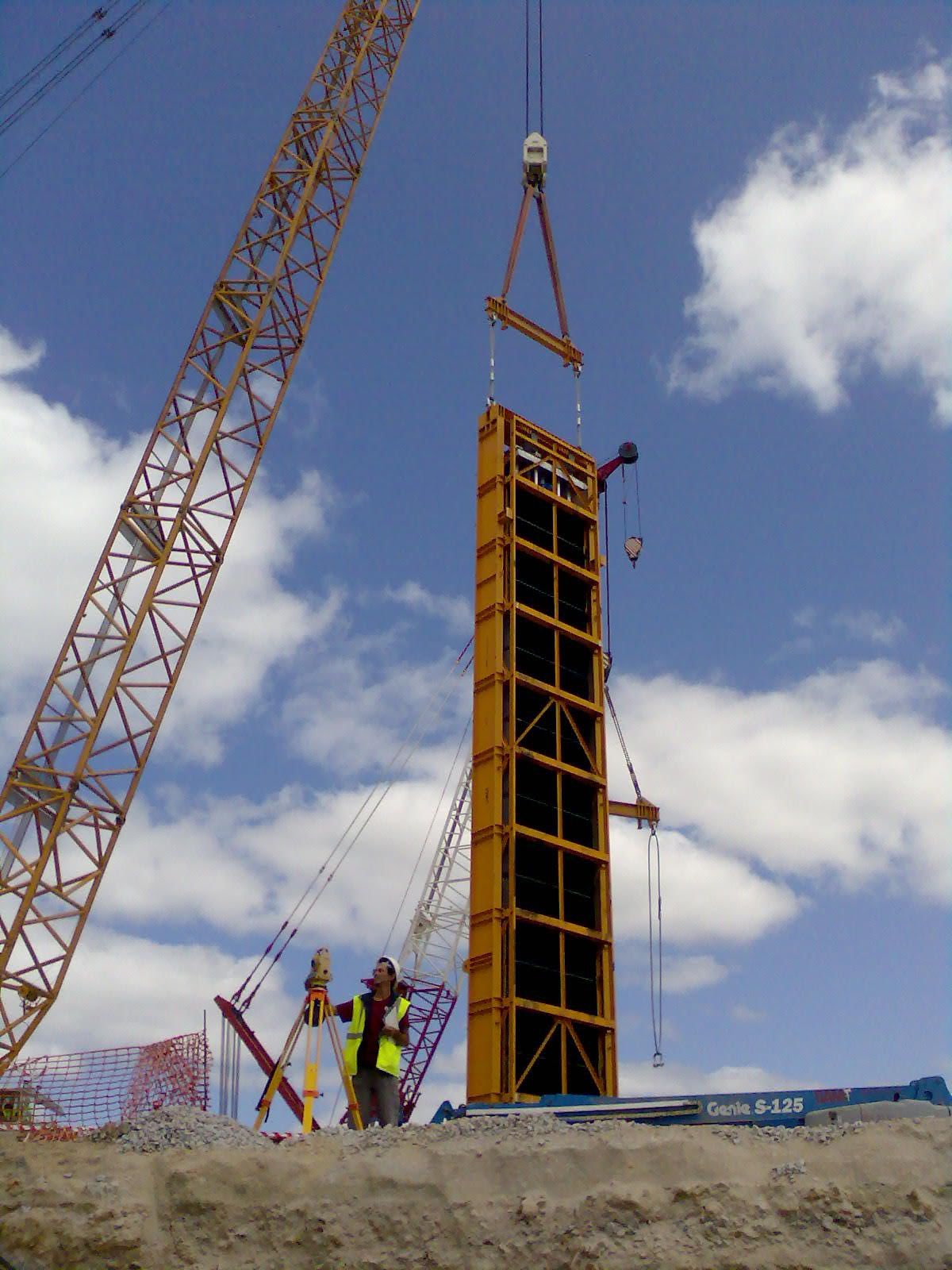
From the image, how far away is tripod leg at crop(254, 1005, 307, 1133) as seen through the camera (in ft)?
50.2

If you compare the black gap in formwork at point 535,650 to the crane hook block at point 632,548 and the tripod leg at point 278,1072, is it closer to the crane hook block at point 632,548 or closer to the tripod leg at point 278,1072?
the crane hook block at point 632,548

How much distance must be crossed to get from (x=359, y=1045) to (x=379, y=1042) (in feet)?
0.94

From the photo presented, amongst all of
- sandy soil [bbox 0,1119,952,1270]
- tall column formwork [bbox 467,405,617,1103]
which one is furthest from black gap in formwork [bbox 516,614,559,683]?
sandy soil [bbox 0,1119,952,1270]

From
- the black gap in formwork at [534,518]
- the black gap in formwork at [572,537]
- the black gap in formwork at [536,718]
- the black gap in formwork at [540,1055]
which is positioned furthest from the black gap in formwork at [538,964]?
the black gap in formwork at [572,537]

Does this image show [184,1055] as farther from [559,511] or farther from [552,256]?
[552,256]

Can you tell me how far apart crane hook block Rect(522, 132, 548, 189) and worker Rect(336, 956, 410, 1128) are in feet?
103

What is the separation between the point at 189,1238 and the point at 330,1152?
4.93ft

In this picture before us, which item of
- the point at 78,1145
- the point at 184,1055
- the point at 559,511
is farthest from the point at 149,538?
the point at 78,1145

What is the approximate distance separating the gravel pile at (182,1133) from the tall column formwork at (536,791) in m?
13.2

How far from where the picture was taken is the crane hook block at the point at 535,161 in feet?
131

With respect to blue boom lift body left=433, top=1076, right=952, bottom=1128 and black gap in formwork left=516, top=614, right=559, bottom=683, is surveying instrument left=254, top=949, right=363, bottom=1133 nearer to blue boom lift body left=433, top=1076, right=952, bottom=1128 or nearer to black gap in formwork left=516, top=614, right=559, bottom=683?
blue boom lift body left=433, top=1076, right=952, bottom=1128

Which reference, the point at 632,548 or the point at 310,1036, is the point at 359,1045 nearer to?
the point at 310,1036

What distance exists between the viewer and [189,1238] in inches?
462

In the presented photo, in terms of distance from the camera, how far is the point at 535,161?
40000mm
